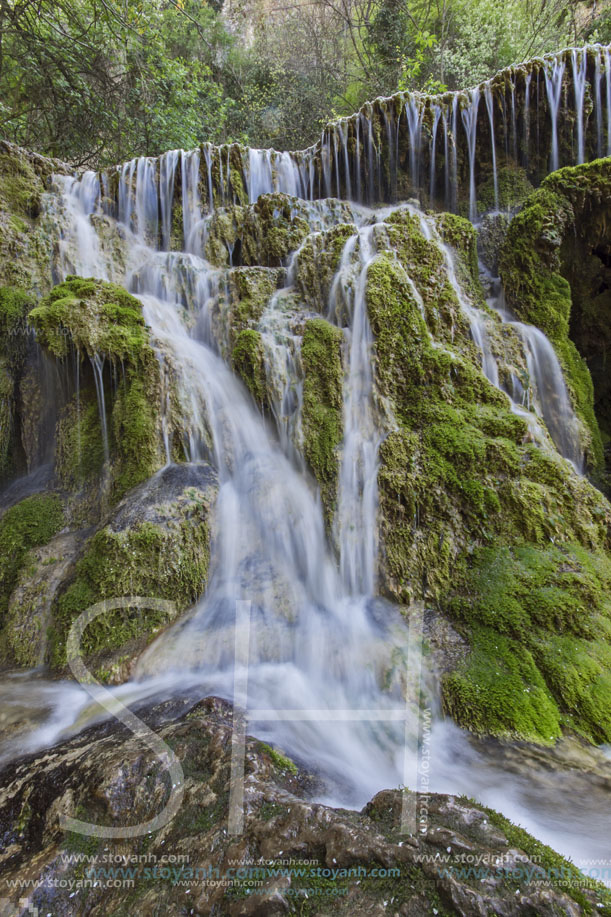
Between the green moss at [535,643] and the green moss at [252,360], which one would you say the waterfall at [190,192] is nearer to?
the green moss at [252,360]

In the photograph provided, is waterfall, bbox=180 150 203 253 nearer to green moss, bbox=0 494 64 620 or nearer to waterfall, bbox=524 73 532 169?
green moss, bbox=0 494 64 620

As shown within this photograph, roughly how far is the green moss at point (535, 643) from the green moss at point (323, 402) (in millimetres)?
1790

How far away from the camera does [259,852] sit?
186 centimetres

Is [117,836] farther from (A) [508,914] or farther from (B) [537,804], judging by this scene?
(B) [537,804]

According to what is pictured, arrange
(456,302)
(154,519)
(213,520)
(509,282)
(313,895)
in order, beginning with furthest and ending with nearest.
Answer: (509,282) < (456,302) < (213,520) < (154,519) < (313,895)

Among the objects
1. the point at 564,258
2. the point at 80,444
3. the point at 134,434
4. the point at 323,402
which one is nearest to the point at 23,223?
the point at 80,444

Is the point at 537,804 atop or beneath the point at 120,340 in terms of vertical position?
beneath

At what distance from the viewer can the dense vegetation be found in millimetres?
9711

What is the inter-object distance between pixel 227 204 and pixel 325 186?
2.35m

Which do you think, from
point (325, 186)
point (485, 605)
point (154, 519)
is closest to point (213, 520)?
point (154, 519)

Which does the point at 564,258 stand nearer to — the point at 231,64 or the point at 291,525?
the point at 291,525

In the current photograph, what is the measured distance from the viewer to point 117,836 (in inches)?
82.9

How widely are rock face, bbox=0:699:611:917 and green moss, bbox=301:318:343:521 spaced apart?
112 inches

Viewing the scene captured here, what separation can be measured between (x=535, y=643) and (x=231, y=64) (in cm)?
2122
